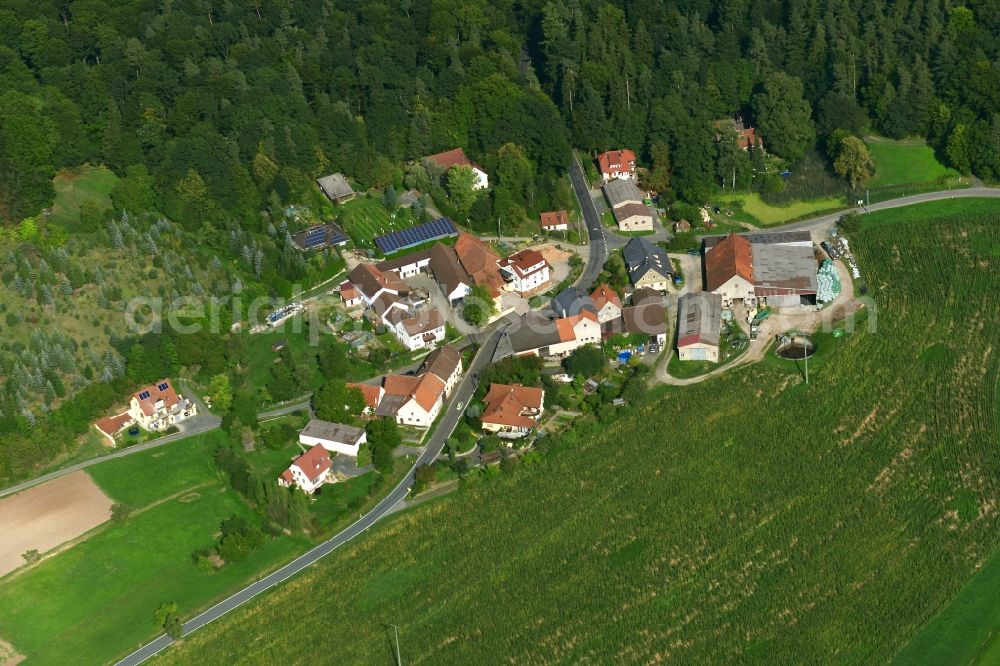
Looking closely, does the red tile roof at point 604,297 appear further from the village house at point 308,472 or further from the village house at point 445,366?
the village house at point 308,472

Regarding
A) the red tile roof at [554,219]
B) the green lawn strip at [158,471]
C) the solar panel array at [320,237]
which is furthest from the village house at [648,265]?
the green lawn strip at [158,471]

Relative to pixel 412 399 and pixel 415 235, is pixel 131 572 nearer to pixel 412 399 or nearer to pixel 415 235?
pixel 412 399

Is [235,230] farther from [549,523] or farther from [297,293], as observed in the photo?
[549,523]

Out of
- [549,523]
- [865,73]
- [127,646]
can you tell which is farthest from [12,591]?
[865,73]

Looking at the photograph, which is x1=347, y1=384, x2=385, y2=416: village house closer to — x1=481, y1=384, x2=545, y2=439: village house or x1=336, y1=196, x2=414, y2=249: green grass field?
x1=481, y1=384, x2=545, y2=439: village house

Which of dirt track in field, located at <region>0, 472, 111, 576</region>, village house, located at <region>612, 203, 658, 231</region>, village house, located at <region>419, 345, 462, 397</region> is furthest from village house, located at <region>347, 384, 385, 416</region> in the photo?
village house, located at <region>612, 203, 658, 231</region>
